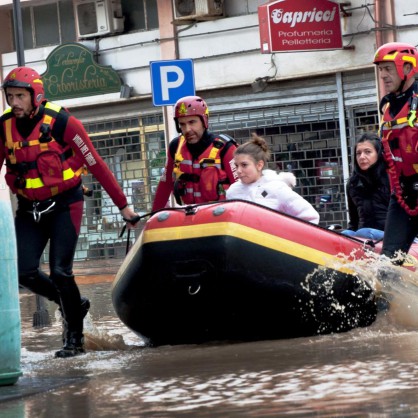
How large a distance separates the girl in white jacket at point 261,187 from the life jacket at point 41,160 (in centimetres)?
124

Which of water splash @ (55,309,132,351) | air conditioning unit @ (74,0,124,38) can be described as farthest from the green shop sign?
water splash @ (55,309,132,351)

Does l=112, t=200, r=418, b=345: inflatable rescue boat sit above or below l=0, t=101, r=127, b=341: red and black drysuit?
below

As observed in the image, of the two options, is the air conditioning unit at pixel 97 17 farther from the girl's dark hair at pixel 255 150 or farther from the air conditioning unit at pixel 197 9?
the girl's dark hair at pixel 255 150

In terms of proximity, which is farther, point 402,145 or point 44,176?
point 44,176

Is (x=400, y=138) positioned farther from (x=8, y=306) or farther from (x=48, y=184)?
(x=8, y=306)

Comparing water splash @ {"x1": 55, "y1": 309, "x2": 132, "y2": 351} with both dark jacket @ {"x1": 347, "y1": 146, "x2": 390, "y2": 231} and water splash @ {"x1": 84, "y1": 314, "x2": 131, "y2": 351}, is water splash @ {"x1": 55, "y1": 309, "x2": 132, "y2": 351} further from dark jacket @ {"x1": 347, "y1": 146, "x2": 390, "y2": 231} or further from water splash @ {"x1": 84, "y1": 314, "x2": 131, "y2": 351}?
dark jacket @ {"x1": 347, "y1": 146, "x2": 390, "y2": 231}

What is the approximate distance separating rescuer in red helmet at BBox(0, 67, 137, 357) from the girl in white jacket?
973 millimetres

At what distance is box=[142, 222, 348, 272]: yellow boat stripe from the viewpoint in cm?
930

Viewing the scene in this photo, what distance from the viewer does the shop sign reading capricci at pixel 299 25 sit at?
2133cm

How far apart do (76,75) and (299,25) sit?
6.23 meters

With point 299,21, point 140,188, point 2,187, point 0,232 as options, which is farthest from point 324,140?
point 0,232

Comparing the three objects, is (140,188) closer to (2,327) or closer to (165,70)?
(165,70)

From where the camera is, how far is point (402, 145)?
9133mm

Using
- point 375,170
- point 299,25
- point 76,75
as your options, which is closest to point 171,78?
point 375,170
